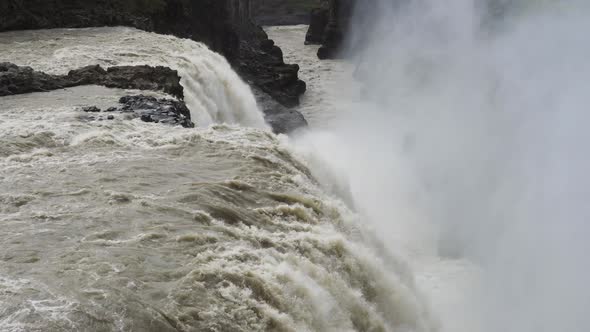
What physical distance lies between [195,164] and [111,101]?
15.4 ft

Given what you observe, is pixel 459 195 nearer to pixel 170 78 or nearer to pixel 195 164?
pixel 170 78

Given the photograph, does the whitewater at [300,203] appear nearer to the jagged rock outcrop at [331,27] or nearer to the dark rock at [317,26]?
the jagged rock outcrop at [331,27]

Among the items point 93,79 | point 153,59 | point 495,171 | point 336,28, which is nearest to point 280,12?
point 336,28

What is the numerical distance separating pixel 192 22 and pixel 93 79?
17.2 metres

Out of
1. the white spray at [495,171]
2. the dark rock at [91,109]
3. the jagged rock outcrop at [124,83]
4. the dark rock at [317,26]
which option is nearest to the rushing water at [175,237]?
the dark rock at [91,109]

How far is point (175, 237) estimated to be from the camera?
299 inches

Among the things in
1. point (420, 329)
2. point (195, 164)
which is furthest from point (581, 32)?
point (195, 164)

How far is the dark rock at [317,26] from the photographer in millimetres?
52469

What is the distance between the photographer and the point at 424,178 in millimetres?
20172

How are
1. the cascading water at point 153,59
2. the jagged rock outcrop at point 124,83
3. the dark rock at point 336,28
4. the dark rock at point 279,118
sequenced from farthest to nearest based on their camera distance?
the dark rock at point 336,28, the dark rock at point 279,118, the cascading water at point 153,59, the jagged rock outcrop at point 124,83

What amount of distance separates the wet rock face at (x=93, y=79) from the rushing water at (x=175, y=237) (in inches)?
58.7

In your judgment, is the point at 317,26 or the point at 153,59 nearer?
the point at 153,59

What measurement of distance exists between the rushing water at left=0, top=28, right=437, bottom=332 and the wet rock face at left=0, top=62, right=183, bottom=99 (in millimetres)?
1491

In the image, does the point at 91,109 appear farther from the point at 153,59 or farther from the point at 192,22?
the point at 192,22
